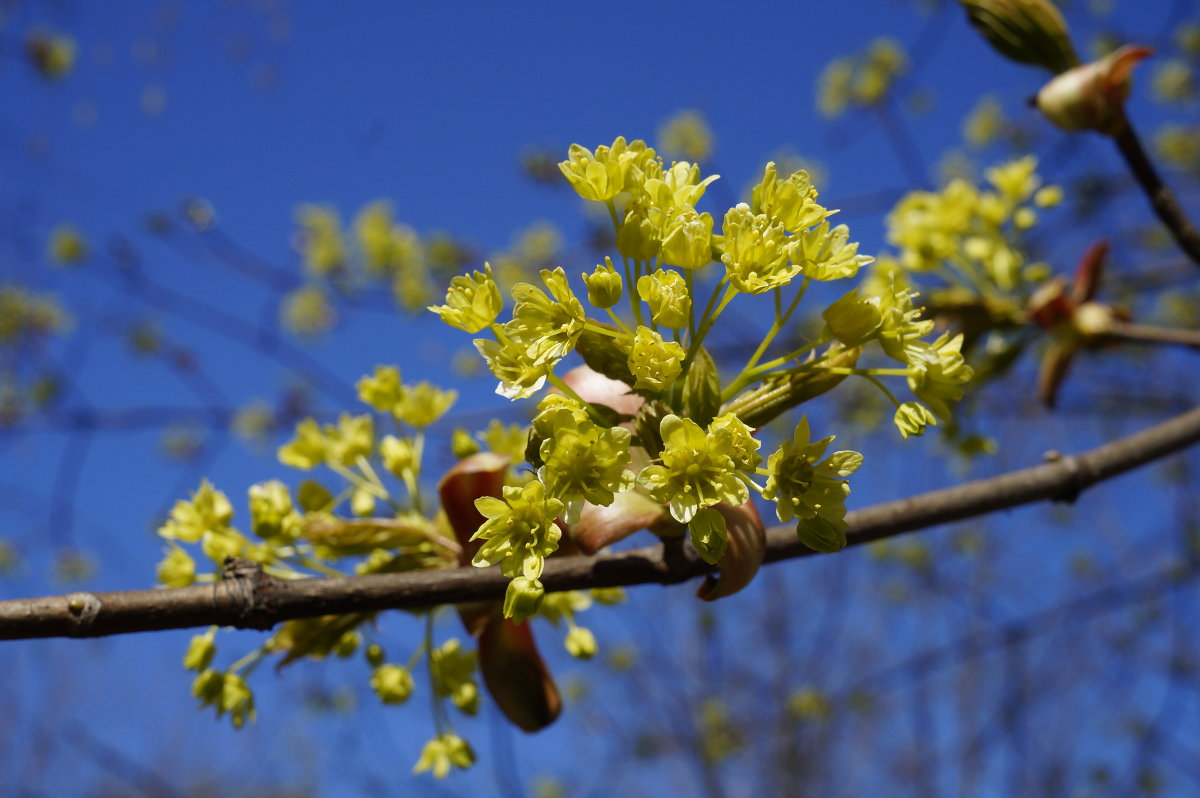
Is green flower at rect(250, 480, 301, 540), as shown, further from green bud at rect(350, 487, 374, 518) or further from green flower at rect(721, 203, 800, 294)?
green flower at rect(721, 203, 800, 294)

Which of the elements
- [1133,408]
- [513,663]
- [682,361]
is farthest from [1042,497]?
[1133,408]

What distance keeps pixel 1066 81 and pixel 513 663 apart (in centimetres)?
167

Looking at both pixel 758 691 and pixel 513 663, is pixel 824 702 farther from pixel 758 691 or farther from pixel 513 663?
pixel 513 663

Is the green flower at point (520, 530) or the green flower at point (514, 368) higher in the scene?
the green flower at point (514, 368)

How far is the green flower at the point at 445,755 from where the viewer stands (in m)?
1.50

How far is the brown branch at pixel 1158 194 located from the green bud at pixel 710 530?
1.54 meters

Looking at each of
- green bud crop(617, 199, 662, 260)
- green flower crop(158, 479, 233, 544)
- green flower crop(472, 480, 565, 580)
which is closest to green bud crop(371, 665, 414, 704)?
green flower crop(158, 479, 233, 544)

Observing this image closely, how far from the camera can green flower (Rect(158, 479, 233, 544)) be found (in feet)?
4.68

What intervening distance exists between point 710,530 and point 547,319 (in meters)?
0.30

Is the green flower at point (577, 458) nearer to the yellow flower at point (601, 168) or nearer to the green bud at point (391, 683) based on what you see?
the yellow flower at point (601, 168)

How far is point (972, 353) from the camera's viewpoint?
2439 millimetres

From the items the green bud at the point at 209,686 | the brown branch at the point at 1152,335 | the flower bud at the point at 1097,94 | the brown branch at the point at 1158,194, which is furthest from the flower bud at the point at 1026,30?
the green bud at the point at 209,686

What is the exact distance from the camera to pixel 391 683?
1502 millimetres

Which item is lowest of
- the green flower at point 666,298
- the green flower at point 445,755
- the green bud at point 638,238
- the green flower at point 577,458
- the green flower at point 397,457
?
the green flower at point 445,755
